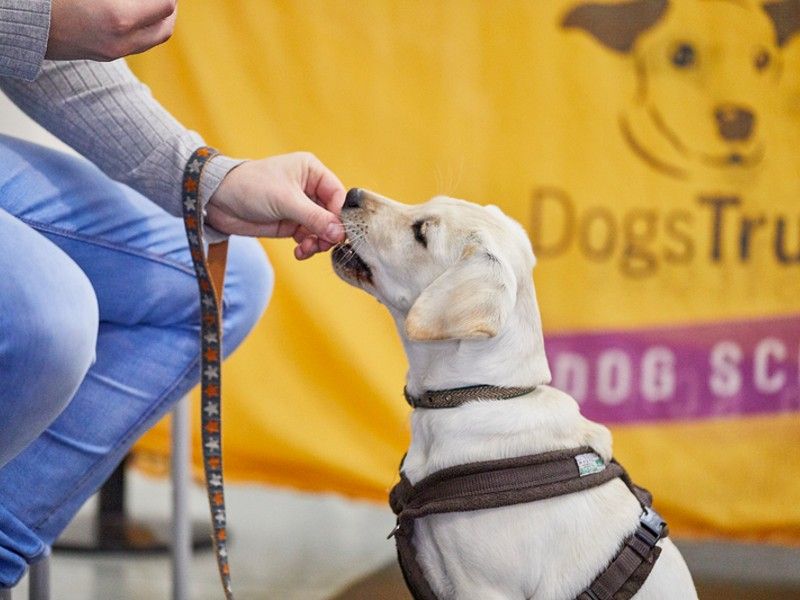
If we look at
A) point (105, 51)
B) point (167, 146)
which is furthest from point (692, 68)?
point (105, 51)

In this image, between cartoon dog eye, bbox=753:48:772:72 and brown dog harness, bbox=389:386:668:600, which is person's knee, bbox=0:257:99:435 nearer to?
brown dog harness, bbox=389:386:668:600

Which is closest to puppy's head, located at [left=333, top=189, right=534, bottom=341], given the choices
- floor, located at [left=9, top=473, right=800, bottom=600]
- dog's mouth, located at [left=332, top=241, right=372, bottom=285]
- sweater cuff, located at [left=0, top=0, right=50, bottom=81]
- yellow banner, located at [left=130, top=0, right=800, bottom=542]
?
dog's mouth, located at [left=332, top=241, right=372, bottom=285]

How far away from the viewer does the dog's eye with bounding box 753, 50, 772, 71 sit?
222cm

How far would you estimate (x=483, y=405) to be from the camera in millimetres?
1190

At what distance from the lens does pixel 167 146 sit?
1334mm

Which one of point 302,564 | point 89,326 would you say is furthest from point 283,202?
point 302,564

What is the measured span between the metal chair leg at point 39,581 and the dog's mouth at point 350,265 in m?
0.58

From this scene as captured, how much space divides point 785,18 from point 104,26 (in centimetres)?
166

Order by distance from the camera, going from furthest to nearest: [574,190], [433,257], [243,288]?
[574,190], [243,288], [433,257]

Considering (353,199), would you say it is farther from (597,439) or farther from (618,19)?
(618,19)

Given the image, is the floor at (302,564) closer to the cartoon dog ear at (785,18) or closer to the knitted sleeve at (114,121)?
the knitted sleeve at (114,121)

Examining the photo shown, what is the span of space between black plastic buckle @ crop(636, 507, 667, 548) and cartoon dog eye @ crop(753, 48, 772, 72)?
4.52 ft

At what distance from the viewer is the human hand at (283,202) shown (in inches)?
48.5

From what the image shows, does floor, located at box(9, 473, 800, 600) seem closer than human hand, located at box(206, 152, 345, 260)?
No
